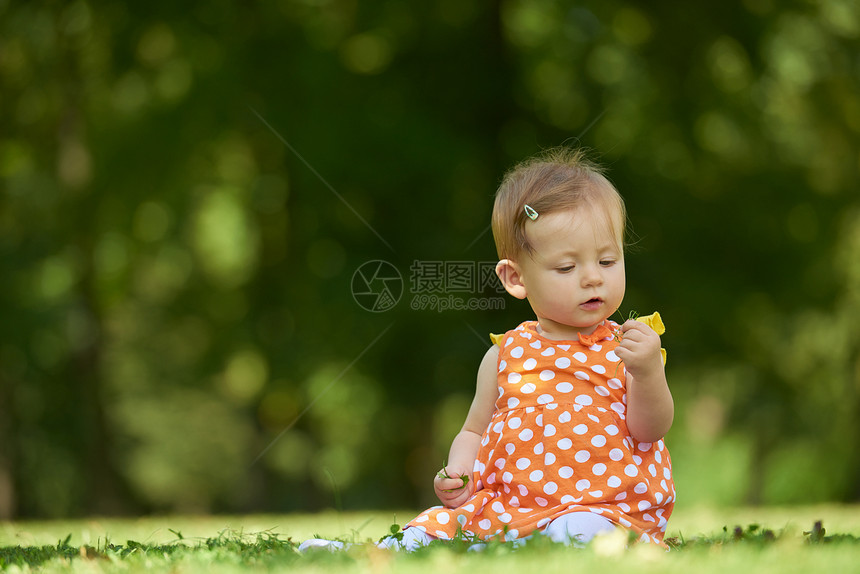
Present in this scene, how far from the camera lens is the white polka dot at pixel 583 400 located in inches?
111

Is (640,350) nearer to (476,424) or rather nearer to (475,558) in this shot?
(476,424)

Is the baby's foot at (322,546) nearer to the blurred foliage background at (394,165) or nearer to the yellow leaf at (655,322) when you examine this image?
the yellow leaf at (655,322)

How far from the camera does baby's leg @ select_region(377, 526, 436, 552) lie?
8.70ft

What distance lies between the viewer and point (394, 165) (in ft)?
26.6

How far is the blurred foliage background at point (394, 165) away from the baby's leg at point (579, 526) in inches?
209

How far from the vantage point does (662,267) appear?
8.27 metres

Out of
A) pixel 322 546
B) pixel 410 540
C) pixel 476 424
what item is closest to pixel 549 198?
pixel 476 424

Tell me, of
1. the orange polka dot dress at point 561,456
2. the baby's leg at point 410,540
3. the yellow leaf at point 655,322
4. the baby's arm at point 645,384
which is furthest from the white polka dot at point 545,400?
the baby's leg at point 410,540

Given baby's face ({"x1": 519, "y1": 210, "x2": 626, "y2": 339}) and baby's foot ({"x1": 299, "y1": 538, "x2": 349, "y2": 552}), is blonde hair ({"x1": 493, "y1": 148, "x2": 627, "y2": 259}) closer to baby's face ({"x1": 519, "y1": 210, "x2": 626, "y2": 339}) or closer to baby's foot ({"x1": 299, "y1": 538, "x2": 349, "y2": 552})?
baby's face ({"x1": 519, "y1": 210, "x2": 626, "y2": 339})

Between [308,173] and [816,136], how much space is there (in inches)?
205

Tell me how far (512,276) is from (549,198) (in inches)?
11.9

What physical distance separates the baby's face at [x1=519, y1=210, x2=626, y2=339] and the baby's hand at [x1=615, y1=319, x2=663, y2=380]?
0.69 feet

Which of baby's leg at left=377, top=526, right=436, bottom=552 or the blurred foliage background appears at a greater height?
the blurred foliage background

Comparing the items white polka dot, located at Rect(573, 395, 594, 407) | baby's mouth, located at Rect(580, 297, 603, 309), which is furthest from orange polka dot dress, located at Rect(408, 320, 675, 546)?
baby's mouth, located at Rect(580, 297, 603, 309)
